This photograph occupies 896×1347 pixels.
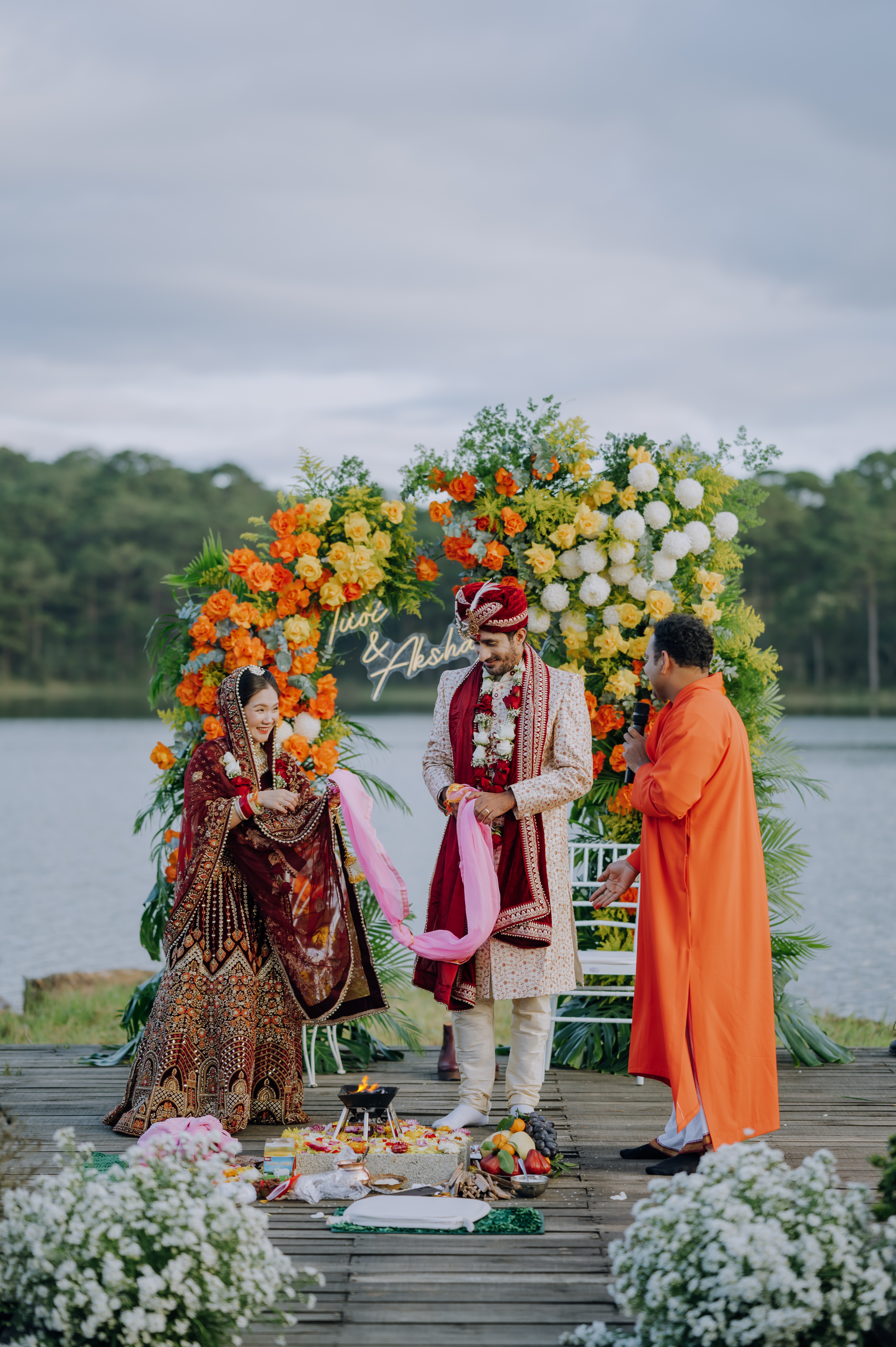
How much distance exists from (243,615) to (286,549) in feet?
1.32

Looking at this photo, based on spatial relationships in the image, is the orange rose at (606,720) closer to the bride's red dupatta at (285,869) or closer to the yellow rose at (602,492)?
the yellow rose at (602,492)

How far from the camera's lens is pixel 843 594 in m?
43.2

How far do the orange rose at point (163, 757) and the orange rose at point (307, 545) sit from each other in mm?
1143

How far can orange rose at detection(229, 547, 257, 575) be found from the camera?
6.01 meters

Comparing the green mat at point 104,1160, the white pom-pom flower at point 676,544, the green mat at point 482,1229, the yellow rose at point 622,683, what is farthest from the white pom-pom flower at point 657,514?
the green mat at point 104,1160

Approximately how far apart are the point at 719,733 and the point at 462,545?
2302 mm

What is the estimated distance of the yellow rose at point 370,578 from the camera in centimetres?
624

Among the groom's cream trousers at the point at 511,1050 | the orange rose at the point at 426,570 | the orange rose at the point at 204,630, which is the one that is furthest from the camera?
the orange rose at the point at 426,570

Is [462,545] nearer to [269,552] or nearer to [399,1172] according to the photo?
[269,552]

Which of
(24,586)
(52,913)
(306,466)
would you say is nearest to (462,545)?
(306,466)

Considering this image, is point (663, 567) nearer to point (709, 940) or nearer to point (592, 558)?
point (592, 558)

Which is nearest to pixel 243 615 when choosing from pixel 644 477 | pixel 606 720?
pixel 606 720

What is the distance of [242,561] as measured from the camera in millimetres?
6027

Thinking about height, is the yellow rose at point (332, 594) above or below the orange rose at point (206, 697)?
above
